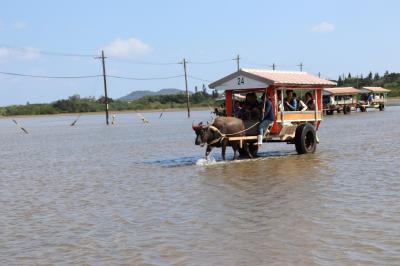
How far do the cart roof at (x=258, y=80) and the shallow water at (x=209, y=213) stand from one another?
2184 millimetres

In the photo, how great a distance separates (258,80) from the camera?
16984 mm

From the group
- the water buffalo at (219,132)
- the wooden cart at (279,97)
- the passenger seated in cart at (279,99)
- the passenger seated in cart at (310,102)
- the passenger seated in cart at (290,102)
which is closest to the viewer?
the water buffalo at (219,132)

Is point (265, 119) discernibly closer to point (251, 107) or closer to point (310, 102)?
point (251, 107)

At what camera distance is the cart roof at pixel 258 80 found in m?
17.0

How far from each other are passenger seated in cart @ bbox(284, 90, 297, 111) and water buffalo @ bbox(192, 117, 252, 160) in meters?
1.93

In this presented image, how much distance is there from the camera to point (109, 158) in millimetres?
20500

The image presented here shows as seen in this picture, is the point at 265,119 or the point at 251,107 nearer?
→ the point at 265,119

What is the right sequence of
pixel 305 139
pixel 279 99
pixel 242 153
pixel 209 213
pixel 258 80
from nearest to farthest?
pixel 209 213 < pixel 258 80 < pixel 279 99 < pixel 242 153 < pixel 305 139

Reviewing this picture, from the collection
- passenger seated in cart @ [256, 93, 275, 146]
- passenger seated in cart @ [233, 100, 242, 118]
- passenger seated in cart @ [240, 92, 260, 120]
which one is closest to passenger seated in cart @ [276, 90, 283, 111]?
passenger seated in cart @ [256, 93, 275, 146]

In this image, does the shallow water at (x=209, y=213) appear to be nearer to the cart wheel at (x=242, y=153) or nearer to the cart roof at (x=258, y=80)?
the cart wheel at (x=242, y=153)

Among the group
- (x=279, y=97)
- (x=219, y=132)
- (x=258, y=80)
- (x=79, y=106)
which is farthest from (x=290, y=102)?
(x=79, y=106)

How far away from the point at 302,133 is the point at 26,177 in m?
8.02

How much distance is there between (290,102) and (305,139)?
1269 millimetres

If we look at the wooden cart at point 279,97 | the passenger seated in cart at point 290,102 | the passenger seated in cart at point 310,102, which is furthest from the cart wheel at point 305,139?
the passenger seated in cart at point 310,102
